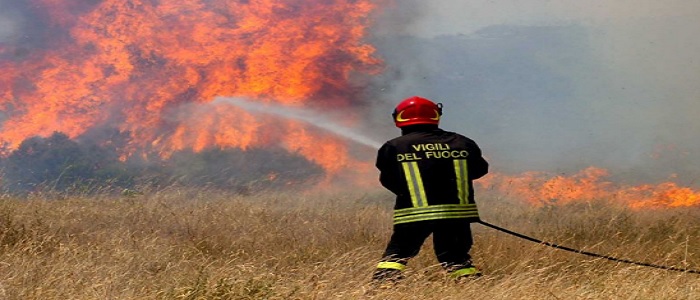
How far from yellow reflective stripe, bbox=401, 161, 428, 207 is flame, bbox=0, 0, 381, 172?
6.39 m

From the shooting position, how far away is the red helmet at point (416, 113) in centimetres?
588

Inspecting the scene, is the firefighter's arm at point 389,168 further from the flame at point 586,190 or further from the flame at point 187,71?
the flame at point 187,71

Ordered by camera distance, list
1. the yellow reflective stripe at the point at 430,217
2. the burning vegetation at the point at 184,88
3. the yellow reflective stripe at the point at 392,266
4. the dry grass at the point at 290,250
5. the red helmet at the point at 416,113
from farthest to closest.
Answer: the burning vegetation at the point at 184,88 < the red helmet at the point at 416,113 < the yellow reflective stripe at the point at 430,217 < the yellow reflective stripe at the point at 392,266 < the dry grass at the point at 290,250

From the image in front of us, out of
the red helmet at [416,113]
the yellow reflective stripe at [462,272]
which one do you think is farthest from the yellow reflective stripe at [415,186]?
the yellow reflective stripe at [462,272]

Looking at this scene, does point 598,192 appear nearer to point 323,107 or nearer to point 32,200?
point 323,107

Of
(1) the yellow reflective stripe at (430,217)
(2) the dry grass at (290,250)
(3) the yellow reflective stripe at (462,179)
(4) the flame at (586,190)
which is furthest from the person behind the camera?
(4) the flame at (586,190)

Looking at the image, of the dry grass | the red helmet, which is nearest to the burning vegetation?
the dry grass

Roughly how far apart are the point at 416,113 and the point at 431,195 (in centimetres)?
70

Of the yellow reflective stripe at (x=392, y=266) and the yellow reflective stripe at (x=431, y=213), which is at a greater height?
the yellow reflective stripe at (x=431, y=213)

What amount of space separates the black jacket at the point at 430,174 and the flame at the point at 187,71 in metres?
6.26

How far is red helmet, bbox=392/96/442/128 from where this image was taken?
5883 millimetres

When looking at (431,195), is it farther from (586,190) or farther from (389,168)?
(586,190)

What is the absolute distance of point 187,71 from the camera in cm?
1253

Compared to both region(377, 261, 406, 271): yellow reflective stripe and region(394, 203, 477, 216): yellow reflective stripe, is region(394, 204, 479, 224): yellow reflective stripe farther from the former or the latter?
region(377, 261, 406, 271): yellow reflective stripe
